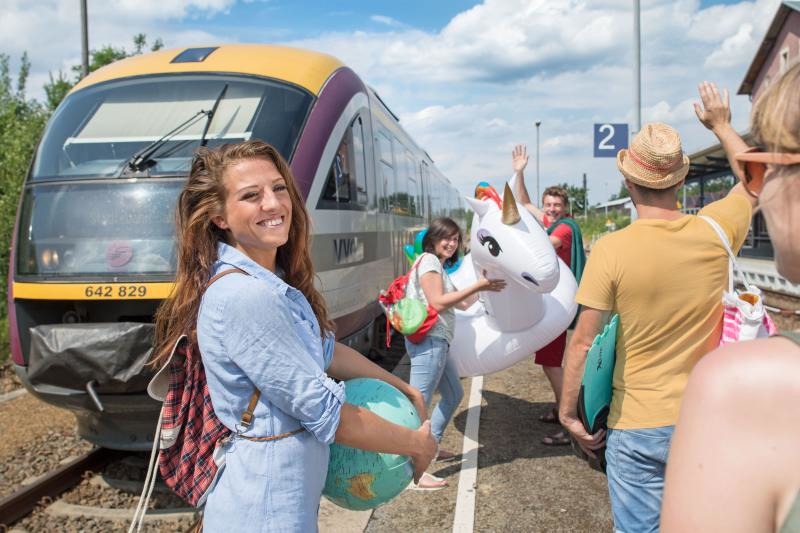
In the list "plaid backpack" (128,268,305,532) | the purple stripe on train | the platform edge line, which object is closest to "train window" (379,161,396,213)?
the purple stripe on train

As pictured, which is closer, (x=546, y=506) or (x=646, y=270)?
(x=646, y=270)

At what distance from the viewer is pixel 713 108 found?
9.70 ft

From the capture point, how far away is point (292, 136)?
5.36 meters

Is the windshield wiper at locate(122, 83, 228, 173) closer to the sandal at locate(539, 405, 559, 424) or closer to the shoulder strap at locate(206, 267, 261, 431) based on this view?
the shoulder strap at locate(206, 267, 261, 431)

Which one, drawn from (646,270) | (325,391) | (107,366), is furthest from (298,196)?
(107,366)

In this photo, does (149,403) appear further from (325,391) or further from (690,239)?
(690,239)

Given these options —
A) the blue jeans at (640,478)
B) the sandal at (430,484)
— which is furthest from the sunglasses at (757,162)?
the sandal at (430,484)

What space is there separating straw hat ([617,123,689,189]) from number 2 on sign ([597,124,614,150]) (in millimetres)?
9375

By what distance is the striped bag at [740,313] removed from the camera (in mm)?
2484

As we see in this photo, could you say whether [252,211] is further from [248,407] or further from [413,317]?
[413,317]

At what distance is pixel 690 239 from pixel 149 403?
11.9 ft

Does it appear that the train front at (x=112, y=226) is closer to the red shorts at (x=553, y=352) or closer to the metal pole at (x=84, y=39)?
the red shorts at (x=553, y=352)

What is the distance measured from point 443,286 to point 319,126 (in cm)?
184

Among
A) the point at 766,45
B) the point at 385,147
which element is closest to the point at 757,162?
the point at 385,147
